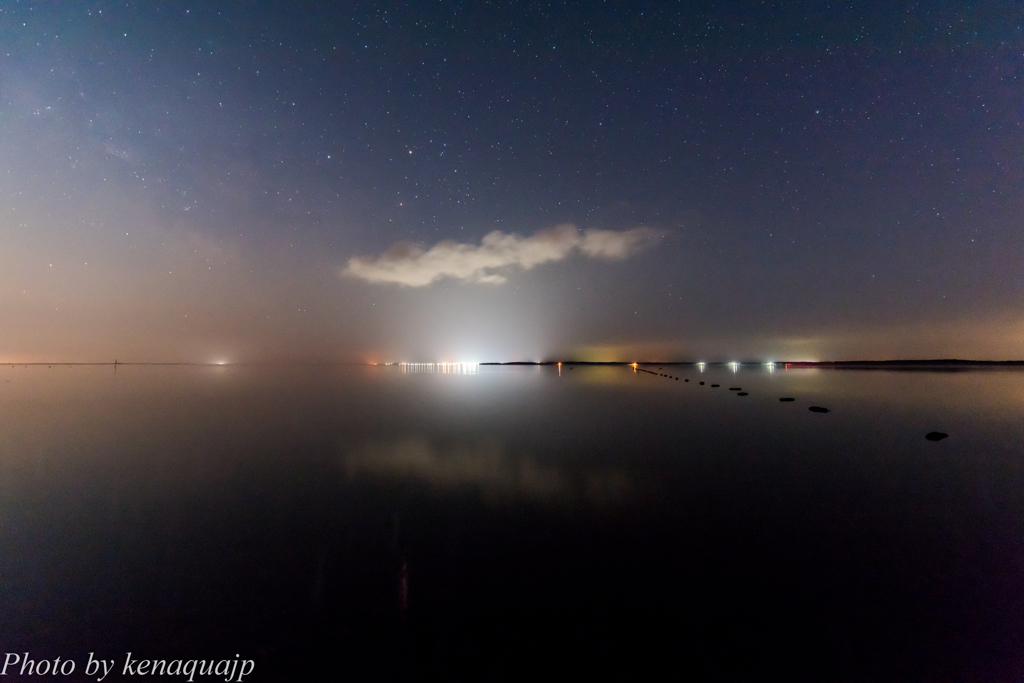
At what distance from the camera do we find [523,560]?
464 cm

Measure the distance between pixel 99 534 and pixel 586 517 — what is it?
269 inches

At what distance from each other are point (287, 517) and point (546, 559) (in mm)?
3978

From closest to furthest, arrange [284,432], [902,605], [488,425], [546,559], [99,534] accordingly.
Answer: [902,605], [546,559], [99,534], [284,432], [488,425]

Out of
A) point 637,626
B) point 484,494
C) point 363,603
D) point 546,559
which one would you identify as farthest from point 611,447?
point 363,603

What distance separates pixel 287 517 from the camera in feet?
→ 19.5

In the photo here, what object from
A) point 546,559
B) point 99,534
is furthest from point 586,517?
point 99,534

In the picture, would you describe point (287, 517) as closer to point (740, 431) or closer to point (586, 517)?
point (586, 517)

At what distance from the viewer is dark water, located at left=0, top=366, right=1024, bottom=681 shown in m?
3.27

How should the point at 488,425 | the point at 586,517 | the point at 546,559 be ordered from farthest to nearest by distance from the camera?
the point at 488,425
the point at 586,517
the point at 546,559

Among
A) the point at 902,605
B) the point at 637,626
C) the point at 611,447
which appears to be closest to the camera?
the point at 637,626

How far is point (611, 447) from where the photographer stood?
1048 centimetres

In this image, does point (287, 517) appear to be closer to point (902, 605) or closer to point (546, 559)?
point (546, 559)

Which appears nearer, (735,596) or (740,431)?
(735,596)

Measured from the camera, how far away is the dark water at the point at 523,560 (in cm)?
327
